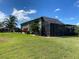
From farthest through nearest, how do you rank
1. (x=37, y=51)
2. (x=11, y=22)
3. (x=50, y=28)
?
(x=11, y=22)
(x=50, y=28)
(x=37, y=51)

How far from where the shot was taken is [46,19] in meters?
44.9

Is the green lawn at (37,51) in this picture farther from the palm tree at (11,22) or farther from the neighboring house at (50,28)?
the palm tree at (11,22)

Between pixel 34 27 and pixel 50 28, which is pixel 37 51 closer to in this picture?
pixel 50 28

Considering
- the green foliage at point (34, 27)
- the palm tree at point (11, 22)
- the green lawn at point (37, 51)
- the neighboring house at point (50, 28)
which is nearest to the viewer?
the green lawn at point (37, 51)

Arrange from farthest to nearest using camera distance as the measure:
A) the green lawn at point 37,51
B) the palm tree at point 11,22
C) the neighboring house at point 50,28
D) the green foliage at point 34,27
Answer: the palm tree at point 11,22 → the green foliage at point 34,27 → the neighboring house at point 50,28 → the green lawn at point 37,51

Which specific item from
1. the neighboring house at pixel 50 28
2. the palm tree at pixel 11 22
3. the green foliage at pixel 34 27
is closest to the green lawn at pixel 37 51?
the neighboring house at pixel 50 28

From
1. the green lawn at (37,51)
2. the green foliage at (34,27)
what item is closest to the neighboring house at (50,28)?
the green foliage at (34,27)

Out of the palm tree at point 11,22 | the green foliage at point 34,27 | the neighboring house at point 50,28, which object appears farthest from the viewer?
the palm tree at point 11,22

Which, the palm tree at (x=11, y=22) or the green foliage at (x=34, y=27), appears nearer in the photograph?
the green foliage at (x=34, y=27)

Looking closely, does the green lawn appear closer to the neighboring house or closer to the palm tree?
the neighboring house

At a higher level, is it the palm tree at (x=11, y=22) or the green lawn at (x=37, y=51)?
the palm tree at (x=11, y=22)

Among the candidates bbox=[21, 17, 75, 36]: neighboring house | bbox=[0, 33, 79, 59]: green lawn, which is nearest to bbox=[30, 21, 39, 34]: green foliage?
bbox=[21, 17, 75, 36]: neighboring house

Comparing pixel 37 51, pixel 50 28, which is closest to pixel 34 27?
pixel 50 28

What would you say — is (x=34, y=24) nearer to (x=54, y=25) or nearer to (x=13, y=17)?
(x=54, y=25)
